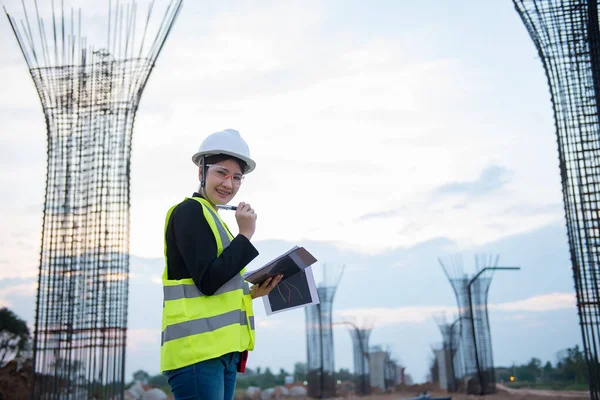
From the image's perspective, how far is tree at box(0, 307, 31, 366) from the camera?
21531 mm

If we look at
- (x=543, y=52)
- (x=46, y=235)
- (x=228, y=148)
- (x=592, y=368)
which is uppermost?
(x=543, y=52)

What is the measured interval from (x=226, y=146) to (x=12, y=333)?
22.9m

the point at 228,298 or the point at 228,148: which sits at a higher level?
the point at 228,148

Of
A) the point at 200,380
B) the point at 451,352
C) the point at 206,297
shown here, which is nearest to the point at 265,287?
the point at 206,297

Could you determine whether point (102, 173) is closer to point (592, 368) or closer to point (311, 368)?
point (592, 368)

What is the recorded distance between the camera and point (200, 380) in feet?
5.42

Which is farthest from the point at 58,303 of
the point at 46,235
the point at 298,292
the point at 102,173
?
the point at 298,292

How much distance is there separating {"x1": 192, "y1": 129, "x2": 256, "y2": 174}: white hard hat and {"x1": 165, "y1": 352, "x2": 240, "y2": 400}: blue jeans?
22.3 inches

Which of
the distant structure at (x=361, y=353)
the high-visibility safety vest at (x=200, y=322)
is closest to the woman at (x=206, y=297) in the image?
the high-visibility safety vest at (x=200, y=322)

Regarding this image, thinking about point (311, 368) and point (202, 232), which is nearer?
point (202, 232)

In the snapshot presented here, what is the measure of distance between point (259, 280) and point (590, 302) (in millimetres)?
6064

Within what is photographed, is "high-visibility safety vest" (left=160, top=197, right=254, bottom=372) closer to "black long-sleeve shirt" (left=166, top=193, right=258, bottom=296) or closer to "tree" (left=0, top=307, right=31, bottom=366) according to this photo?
"black long-sleeve shirt" (left=166, top=193, right=258, bottom=296)

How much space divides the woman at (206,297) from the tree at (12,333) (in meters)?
21.2

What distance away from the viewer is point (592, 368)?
23.2 ft
